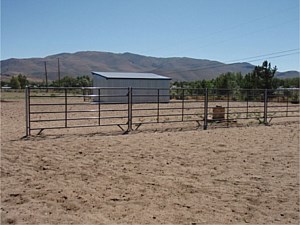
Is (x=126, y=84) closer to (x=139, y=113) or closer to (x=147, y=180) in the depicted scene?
(x=139, y=113)

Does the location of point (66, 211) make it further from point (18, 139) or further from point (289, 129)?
point (289, 129)

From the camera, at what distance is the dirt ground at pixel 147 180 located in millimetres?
4258

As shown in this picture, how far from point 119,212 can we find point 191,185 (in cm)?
155

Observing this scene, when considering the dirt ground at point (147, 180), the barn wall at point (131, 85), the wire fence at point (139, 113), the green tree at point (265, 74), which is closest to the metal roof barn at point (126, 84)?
the barn wall at point (131, 85)

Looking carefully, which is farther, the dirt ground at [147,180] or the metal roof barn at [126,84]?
the metal roof barn at [126,84]

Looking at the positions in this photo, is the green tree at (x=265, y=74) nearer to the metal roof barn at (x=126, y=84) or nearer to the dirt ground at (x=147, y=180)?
the metal roof barn at (x=126, y=84)

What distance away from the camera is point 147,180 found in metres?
5.71

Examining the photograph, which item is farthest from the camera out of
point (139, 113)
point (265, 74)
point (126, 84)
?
point (265, 74)

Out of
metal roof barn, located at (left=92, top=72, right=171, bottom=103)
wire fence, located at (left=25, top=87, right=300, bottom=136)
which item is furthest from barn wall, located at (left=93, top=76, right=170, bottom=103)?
wire fence, located at (left=25, top=87, right=300, bottom=136)

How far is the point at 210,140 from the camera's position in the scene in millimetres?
9875

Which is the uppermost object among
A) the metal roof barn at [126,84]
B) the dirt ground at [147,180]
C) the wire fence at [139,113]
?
the metal roof barn at [126,84]

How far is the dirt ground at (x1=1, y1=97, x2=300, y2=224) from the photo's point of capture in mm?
4258

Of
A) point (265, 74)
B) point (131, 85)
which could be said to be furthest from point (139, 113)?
point (265, 74)

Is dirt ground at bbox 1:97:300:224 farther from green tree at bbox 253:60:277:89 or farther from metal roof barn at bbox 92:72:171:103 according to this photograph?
green tree at bbox 253:60:277:89
